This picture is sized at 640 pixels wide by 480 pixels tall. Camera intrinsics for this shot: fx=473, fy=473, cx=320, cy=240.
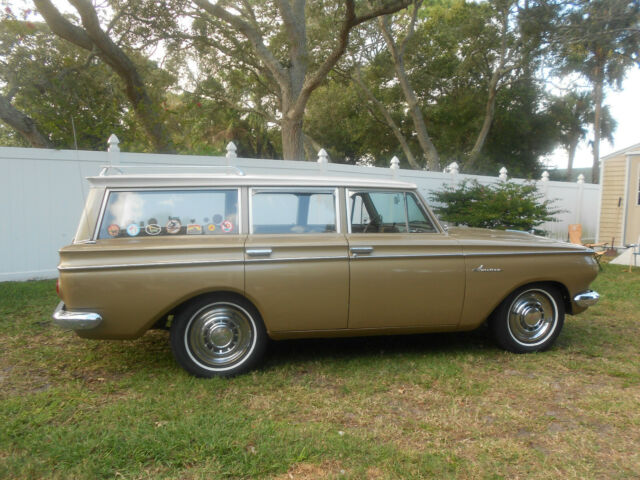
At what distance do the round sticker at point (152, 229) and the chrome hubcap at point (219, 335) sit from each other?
2.45 feet

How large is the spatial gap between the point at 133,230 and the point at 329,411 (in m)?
2.11

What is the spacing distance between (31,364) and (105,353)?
0.61 metres

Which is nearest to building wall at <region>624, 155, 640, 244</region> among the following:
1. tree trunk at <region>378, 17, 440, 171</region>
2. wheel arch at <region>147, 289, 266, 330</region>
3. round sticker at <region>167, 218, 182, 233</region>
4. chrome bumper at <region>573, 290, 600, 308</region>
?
tree trunk at <region>378, 17, 440, 171</region>

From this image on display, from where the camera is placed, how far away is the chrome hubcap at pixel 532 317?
14.7 feet

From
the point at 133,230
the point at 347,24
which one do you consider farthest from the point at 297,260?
the point at 347,24

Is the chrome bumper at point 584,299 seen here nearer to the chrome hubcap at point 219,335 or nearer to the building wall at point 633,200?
the chrome hubcap at point 219,335

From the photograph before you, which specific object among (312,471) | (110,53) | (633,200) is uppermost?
(110,53)

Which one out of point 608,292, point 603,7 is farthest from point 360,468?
point 603,7

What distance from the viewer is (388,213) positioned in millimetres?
4340

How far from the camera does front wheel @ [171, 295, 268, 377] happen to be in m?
3.80

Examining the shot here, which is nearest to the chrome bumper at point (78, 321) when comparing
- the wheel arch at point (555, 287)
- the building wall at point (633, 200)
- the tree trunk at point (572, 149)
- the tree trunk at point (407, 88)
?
the wheel arch at point (555, 287)

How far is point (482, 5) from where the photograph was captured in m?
21.2

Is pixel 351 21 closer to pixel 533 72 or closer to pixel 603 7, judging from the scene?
pixel 603 7

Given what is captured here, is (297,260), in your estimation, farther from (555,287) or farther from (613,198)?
(613,198)
